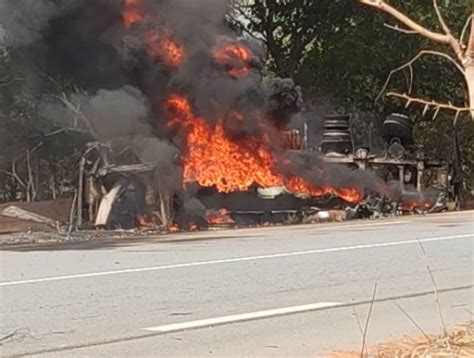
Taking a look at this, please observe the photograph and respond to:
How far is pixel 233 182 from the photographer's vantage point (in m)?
22.7

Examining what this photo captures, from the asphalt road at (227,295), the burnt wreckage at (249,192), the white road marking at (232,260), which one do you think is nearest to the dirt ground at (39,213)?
the burnt wreckage at (249,192)

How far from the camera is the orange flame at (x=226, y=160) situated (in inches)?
889

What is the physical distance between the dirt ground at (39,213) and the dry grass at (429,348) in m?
13.7

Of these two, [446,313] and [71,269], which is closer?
[446,313]

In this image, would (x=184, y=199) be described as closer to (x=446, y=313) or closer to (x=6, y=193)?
(x=6, y=193)

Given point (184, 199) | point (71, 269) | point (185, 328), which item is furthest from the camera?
point (184, 199)

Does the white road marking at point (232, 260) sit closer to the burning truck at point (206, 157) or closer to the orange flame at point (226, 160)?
the burning truck at point (206, 157)

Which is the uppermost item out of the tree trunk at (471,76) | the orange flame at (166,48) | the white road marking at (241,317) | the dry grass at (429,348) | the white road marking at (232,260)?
the orange flame at (166,48)

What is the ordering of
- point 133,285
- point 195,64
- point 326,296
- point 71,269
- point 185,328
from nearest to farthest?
point 185,328 < point 326,296 < point 133,285 < point 71,269 < point 195,64

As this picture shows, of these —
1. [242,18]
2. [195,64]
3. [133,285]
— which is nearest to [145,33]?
[195,64]

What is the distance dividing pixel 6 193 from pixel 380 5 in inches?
1028

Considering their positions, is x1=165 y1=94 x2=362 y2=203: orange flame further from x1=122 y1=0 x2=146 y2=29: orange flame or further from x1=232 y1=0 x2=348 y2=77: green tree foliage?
x1=232 y1=0 x2=348 y2=77: green tree foliage

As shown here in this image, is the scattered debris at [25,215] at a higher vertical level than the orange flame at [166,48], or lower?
lower

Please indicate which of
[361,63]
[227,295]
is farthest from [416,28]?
[361,63]
